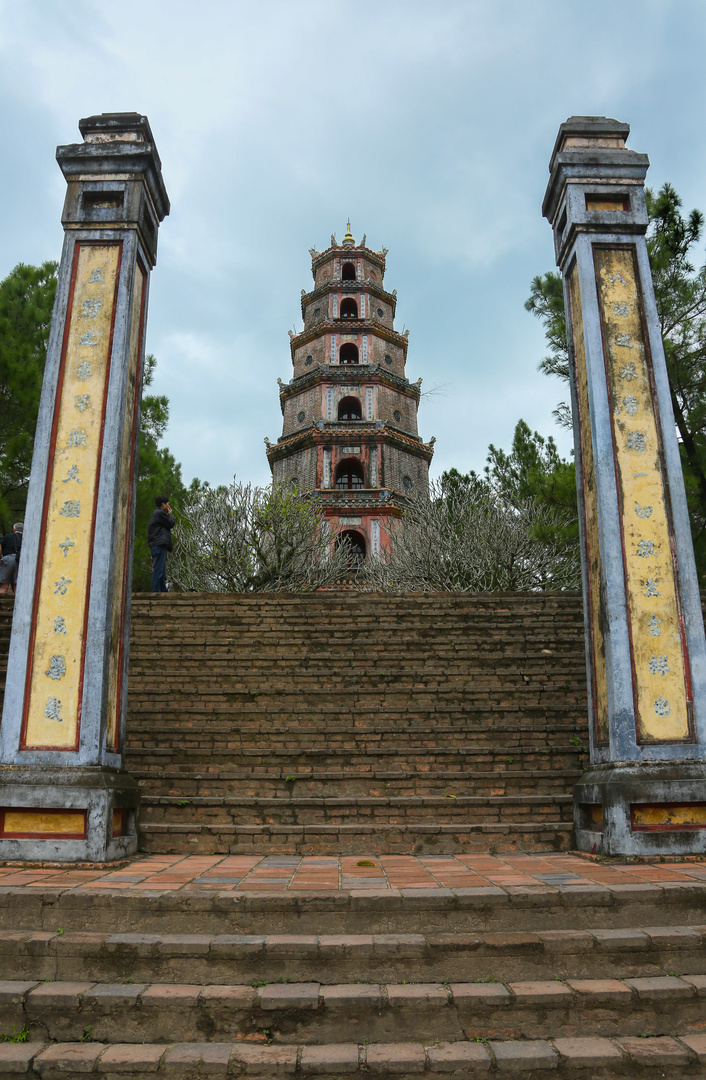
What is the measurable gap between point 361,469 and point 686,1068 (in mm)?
21853

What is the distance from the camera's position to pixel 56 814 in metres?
4.57

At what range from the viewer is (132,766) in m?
5.88

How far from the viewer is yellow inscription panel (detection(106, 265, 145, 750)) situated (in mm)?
4992

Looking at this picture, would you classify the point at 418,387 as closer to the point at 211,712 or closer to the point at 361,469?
the point at 361,469

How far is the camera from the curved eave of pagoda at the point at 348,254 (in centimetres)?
2653

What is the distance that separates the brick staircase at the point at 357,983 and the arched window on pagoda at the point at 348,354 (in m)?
22.8

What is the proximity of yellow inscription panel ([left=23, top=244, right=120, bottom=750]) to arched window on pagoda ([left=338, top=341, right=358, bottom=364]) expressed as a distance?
786 inches

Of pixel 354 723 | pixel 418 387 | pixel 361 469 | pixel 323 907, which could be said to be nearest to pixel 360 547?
pixel 361 469

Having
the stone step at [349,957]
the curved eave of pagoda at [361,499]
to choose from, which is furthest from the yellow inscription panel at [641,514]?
the curved eave of pagoda at [361,499]

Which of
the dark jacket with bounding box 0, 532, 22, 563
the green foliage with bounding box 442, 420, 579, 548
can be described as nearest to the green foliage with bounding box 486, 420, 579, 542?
the green foliage with bounding box 442, 420, 579, 548

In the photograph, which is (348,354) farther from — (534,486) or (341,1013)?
(341,1013)

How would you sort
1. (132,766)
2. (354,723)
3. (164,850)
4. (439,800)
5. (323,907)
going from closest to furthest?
(323,907) → (164,850) → (439,800) → (132,766) → (354,723)

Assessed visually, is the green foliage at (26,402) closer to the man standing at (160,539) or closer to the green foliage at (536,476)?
the man standing at (160,539)

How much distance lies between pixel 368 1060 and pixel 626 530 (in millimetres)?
3511
